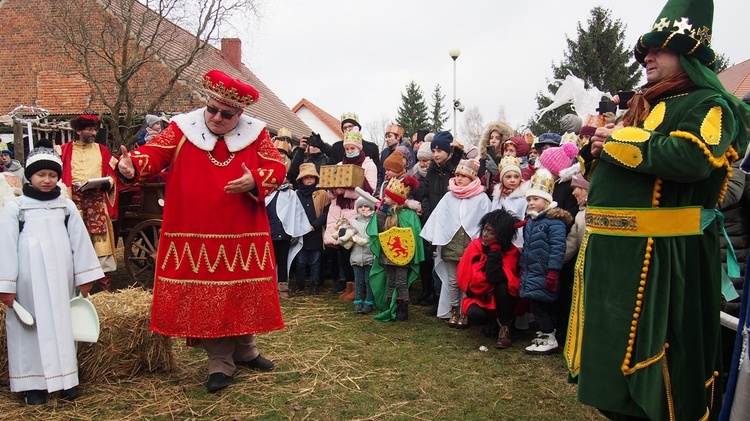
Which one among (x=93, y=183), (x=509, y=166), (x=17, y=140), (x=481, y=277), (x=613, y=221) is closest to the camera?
(x=613, y=221)

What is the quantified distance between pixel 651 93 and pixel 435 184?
14.0ft

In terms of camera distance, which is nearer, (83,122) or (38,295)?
(38,295)

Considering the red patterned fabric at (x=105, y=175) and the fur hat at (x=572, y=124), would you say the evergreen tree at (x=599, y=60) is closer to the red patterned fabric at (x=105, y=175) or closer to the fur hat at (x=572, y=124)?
the fur hat at (x=572, y=124)

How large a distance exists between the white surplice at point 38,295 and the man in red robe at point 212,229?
622 mm

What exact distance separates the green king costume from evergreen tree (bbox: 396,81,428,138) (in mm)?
41068

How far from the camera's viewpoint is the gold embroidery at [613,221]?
2.69 m

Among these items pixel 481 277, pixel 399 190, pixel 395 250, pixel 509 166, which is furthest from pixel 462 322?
pixel 509 166

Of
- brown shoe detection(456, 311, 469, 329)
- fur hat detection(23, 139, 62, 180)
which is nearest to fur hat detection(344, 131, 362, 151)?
brown shoe detection(456, 311, 469, 329)

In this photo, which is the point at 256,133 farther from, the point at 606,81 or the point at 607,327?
the point at 606,81

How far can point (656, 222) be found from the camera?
2.65 meters

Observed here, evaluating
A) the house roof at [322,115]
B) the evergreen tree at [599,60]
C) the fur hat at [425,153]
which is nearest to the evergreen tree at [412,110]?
the house roof at [322,115]

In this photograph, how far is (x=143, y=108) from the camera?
1658 centimetres

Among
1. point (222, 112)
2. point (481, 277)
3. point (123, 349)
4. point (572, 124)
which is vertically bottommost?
point (123, 349)

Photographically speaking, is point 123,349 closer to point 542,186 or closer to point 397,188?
point 397,188
